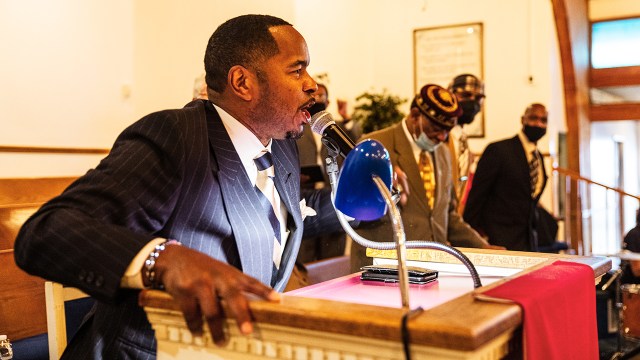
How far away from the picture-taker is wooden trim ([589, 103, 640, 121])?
8820mm

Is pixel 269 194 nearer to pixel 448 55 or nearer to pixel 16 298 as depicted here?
pixel 16 298

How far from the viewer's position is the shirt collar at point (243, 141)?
145 centimetres

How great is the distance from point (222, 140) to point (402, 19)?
7270 mm

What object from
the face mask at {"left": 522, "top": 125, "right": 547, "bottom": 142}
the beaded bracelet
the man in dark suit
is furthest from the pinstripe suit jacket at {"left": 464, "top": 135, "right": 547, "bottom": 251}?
the beaded bracelet

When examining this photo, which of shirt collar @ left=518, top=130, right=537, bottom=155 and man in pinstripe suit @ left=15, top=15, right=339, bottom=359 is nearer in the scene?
man in pinstripe suit @ left=15, top=15, right=339, bottom=359

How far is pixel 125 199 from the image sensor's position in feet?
3.74

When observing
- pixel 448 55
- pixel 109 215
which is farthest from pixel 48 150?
pixel 448 55

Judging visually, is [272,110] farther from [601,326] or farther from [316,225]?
[601,326]

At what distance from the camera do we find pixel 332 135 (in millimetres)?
1429

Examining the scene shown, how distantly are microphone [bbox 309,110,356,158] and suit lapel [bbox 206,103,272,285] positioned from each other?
184 mm

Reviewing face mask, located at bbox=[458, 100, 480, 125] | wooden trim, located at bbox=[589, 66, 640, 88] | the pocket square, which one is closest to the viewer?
the pocket square

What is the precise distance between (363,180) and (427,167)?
1930 millimetres

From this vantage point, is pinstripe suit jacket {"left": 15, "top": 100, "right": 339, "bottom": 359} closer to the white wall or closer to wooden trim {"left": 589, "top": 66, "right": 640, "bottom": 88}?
the white wall

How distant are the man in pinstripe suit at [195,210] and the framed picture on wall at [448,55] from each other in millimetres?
6513
